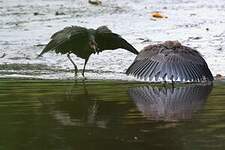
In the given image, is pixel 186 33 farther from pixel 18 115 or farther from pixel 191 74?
pixel 18 115

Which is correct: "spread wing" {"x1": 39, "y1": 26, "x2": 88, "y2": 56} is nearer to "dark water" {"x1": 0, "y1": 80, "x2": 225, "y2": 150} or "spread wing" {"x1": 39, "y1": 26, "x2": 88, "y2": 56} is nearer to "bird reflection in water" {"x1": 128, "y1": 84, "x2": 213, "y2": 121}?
"dark water" {"x1": 0, "y1": 80, "x2": 225, "y2": 150}

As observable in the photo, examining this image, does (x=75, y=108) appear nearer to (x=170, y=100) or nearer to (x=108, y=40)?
(x=170, y=100)

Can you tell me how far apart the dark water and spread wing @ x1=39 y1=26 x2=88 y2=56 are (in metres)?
0.37

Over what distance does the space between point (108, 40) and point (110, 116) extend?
2080 mm

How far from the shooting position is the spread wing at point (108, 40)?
7254 mm

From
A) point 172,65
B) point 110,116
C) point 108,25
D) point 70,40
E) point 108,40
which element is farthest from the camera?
point 108,25

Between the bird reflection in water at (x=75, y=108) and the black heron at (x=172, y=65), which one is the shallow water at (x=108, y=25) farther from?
the bird reflection in water at (x=75, y=108)

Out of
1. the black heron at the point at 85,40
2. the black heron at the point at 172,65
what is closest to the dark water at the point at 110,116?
the black heron at the point at 172,65

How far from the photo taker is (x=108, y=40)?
739 cm

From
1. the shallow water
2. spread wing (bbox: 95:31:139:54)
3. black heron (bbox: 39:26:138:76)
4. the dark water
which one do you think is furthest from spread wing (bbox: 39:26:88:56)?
the shallow water

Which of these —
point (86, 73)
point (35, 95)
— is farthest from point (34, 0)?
point (35, 95)

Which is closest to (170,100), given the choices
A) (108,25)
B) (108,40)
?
(108,40)

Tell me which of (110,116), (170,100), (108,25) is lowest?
(108,25)

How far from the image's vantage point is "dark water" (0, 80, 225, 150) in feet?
14.5
